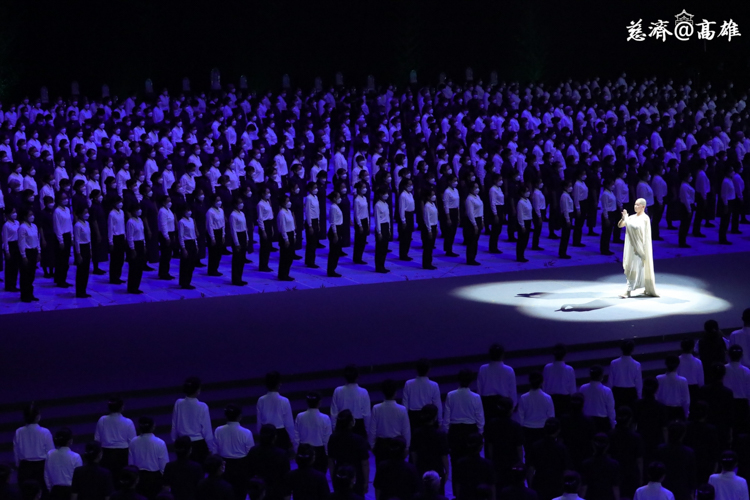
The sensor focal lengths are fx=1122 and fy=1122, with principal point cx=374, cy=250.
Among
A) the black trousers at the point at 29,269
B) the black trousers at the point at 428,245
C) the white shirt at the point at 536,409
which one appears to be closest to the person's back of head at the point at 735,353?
the white shirt at the point at 536,409

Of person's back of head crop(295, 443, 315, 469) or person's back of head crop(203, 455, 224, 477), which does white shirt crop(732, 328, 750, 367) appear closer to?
person's back of head crop(295, 443, 315, 469)

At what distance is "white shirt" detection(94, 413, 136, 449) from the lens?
879 centimetres

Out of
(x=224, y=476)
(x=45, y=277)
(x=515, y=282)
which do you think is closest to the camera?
(x=224, y=476)

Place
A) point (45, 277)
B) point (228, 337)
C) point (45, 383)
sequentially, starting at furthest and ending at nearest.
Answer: point (45, 277)
point (228, 337)
point (45, 383)

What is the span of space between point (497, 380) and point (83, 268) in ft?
24.4

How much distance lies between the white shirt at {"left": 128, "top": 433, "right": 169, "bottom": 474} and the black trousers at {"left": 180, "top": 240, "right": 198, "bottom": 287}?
734 cm

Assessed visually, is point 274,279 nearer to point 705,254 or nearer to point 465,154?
point 465,154

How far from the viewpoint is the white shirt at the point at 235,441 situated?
8.50 metres

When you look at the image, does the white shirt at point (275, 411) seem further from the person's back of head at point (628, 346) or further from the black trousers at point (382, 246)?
the black trousers at point (382, 246)

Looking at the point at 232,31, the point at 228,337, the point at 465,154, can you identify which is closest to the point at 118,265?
the point at 228,337

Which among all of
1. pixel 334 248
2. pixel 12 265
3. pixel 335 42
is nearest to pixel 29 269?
pixel 12 265

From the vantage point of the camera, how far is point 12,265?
1538cm

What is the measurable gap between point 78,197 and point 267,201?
2.67 meters

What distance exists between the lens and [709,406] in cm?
931
